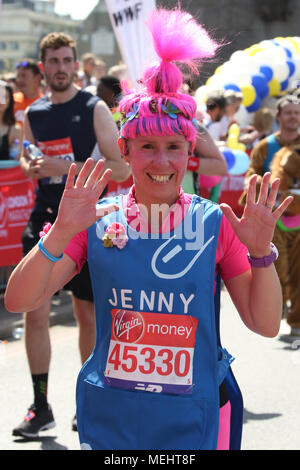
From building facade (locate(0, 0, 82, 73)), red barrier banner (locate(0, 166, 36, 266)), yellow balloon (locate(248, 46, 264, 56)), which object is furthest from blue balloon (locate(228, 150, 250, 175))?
building facade (locate(0, 0, 82, 73))

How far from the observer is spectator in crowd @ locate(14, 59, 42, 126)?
9680 mm

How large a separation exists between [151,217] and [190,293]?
0.28 m

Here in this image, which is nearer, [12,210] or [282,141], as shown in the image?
[282,141]

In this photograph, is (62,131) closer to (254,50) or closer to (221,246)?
(221,246)

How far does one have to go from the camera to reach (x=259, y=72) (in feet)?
47.6

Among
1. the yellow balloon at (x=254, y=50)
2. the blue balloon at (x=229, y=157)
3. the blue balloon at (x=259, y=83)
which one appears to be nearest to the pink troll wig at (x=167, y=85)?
the blue balloon at (x=229, y=157)

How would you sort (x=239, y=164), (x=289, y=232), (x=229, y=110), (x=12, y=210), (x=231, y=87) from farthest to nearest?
1. (x=231, y=87)
2. (x=229, y=110)
3. (x=239, y=164)
4. (x=12, y=210)
5. (x=289, y=232)

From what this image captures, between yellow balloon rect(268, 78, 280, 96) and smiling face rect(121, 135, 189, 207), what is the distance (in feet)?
41.9

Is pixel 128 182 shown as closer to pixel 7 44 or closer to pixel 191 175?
pixel 191 175

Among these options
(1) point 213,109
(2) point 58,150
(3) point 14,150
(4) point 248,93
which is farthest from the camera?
(4) point 248,93

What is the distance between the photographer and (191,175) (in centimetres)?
552

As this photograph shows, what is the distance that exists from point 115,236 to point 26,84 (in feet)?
25.5

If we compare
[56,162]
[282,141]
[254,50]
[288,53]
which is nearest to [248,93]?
[254,50]

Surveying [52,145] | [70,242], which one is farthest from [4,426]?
[70,242]
